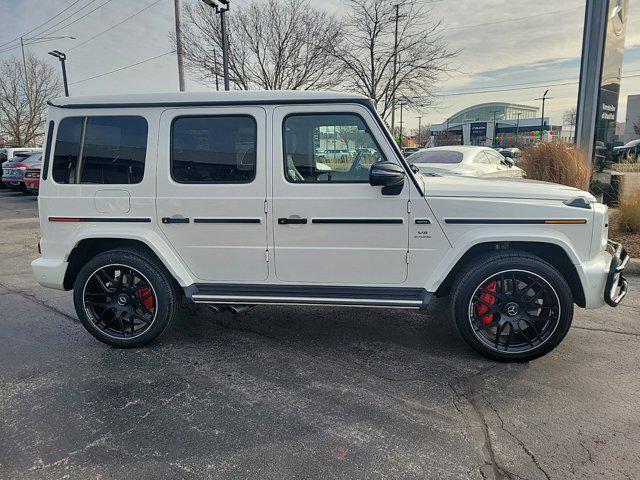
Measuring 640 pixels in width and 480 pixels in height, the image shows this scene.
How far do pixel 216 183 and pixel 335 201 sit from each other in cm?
99

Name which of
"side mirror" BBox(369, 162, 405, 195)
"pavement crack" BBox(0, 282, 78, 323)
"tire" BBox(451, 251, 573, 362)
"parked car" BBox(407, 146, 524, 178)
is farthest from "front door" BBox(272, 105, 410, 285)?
"parked car" BBox(407, 146, 524, 178)

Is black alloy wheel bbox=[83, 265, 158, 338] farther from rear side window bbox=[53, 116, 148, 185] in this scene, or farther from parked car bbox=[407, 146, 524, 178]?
parked car bbox=[407, 146, 524, 178]

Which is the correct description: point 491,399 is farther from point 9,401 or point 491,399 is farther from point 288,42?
point 288,42

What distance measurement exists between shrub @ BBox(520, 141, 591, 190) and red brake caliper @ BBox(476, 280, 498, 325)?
18.8ft

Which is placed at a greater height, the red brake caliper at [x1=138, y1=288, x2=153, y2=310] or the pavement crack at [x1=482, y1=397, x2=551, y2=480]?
the red brake caliper at [x1=138, y1=288, x2=153, y2=310]

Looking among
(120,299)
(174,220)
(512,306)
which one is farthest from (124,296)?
(512,306)

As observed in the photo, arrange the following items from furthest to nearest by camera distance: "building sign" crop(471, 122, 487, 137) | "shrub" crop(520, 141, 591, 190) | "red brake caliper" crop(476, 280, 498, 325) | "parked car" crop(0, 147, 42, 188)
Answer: "building sign" crop(471, 122, 487, 137), "parked car" crop(0, 147, 42, 188), "shrub" crop(520, 141, 591, 190), "red brake caliper" crop(476, 280, 498, 325)

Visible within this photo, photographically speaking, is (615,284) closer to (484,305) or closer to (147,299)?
(484,305)

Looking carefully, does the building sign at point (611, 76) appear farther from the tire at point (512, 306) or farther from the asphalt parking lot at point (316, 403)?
the tire at point (512, 306)

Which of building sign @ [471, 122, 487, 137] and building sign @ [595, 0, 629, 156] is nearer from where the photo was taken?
building sign @ [595, 0, 629, 156]

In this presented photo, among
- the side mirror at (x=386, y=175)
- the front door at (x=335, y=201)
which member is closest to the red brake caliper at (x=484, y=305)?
the front door at (x=335, y=201)

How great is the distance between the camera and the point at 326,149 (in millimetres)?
3631

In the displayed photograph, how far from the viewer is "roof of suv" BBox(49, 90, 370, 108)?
3.52 meters

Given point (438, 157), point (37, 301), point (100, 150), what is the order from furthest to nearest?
point (438, 157) < point (37, 301) < point (100, 150)
